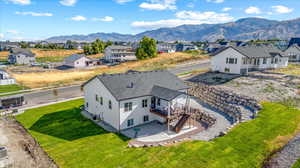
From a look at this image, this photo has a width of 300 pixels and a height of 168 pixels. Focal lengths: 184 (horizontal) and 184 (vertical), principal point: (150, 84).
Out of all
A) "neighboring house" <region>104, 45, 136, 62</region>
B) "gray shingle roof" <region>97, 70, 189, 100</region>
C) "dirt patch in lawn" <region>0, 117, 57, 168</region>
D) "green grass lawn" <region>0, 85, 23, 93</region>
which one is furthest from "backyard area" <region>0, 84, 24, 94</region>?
"neighboring house" <region>104, 45, 136, 62</region>

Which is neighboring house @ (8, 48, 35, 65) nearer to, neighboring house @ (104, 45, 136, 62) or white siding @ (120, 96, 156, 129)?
neighboring house @ (104, 45, 136, 62)

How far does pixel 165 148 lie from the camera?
1802 centimetres

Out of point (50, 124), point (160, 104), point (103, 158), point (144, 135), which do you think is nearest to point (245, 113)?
point (160, 104)

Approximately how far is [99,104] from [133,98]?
5.99m

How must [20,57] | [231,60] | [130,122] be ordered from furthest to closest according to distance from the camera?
[20,57]
[231,60]
[130,122]

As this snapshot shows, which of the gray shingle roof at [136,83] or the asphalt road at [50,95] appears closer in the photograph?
the gray shingle roof at [136,83]

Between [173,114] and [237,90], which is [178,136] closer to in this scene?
[173,114]

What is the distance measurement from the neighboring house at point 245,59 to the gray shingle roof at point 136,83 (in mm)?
22513

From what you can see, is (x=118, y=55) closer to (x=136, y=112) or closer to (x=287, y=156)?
(x=136, y=112)

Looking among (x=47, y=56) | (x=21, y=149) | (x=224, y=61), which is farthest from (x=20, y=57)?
(x=224, y=61)

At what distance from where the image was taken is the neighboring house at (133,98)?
22.0m

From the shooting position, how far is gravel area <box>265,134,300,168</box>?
47.4ft

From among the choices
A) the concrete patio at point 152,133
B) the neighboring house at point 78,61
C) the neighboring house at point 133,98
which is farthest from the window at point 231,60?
the neighboring house at point 78,61

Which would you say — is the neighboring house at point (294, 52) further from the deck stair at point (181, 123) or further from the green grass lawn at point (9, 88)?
the green grass lawn at point (9, 88)
